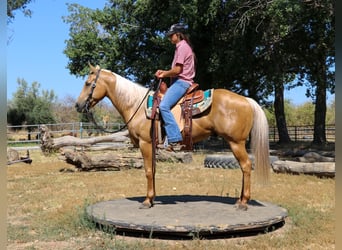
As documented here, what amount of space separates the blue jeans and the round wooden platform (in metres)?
1.15

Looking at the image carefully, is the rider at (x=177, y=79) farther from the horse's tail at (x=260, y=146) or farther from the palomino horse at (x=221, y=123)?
→ the horse's tail at (x=260, y=146)

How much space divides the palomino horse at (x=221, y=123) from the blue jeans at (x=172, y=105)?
36cm

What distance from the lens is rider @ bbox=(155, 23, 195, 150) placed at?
579 cm

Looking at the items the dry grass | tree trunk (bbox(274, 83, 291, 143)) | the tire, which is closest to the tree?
tree trunk (bbox(274, 83, 291, 143))

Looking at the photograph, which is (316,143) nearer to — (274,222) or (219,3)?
(219,3)

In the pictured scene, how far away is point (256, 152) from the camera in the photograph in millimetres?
5902

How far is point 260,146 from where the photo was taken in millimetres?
5875

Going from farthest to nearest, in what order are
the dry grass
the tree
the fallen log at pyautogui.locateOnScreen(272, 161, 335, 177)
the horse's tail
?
1. the tree
2. the fallen log at pyautogui.locateOnScreen(272, 161, 335, 177)
3. the horse's tail
4. the dry grass

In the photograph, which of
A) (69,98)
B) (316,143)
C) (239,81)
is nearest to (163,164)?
(316,143)

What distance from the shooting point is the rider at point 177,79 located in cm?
579

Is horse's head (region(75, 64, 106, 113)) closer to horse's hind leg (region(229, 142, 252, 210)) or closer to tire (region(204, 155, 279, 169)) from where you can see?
horse's hind leg (region(229, 142, 252, 210))

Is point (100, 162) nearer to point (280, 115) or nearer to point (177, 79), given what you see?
point (177, 79)

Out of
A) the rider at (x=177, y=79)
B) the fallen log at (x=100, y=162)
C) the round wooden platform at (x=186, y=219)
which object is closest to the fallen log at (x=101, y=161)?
the fallen log at (x=100, y=162)

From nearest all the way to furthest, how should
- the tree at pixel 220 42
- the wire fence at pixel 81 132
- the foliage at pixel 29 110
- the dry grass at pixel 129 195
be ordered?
the dry grass at pixel 129 195, the tree at pixel 220 42, the wire fence at pixel 81 132, the foliage at pixel 29 110
